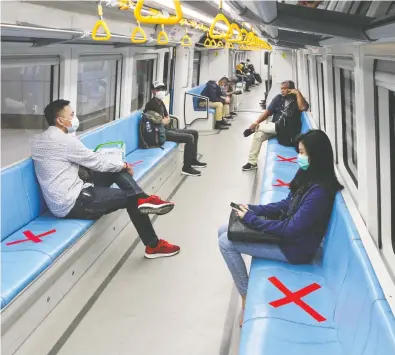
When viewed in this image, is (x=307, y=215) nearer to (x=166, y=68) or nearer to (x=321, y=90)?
(x=321, y=90)

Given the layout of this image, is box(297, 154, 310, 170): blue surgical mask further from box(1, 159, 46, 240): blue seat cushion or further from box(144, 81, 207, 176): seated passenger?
box(144, 81, 207, 176): seated passenger

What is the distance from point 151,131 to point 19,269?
4.23 metres

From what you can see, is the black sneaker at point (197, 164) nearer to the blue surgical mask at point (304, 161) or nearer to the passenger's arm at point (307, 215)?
the blue surgical mask at point (304, 161)

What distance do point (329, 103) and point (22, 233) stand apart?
3.95 meters

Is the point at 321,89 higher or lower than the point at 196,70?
lower

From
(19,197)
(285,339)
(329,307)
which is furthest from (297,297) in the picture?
(19,197)

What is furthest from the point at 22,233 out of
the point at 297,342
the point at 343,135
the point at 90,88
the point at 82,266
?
the point at 90,88

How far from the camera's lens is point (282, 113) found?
7.30 meters

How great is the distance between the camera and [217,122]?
11781 millimetres

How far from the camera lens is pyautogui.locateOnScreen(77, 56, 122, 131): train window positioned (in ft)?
23.4

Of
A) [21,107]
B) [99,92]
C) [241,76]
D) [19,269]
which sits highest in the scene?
[241,76]

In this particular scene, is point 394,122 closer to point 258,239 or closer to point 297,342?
point 258,239

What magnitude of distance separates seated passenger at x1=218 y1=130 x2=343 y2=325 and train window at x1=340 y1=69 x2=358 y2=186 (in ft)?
5.90

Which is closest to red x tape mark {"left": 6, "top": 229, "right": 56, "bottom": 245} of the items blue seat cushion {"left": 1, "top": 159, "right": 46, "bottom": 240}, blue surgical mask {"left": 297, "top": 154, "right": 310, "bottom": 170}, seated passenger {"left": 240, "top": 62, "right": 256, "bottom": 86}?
blue seat cushion {"left": 1, "top": 159, "right": 46, "bottom": 240}
